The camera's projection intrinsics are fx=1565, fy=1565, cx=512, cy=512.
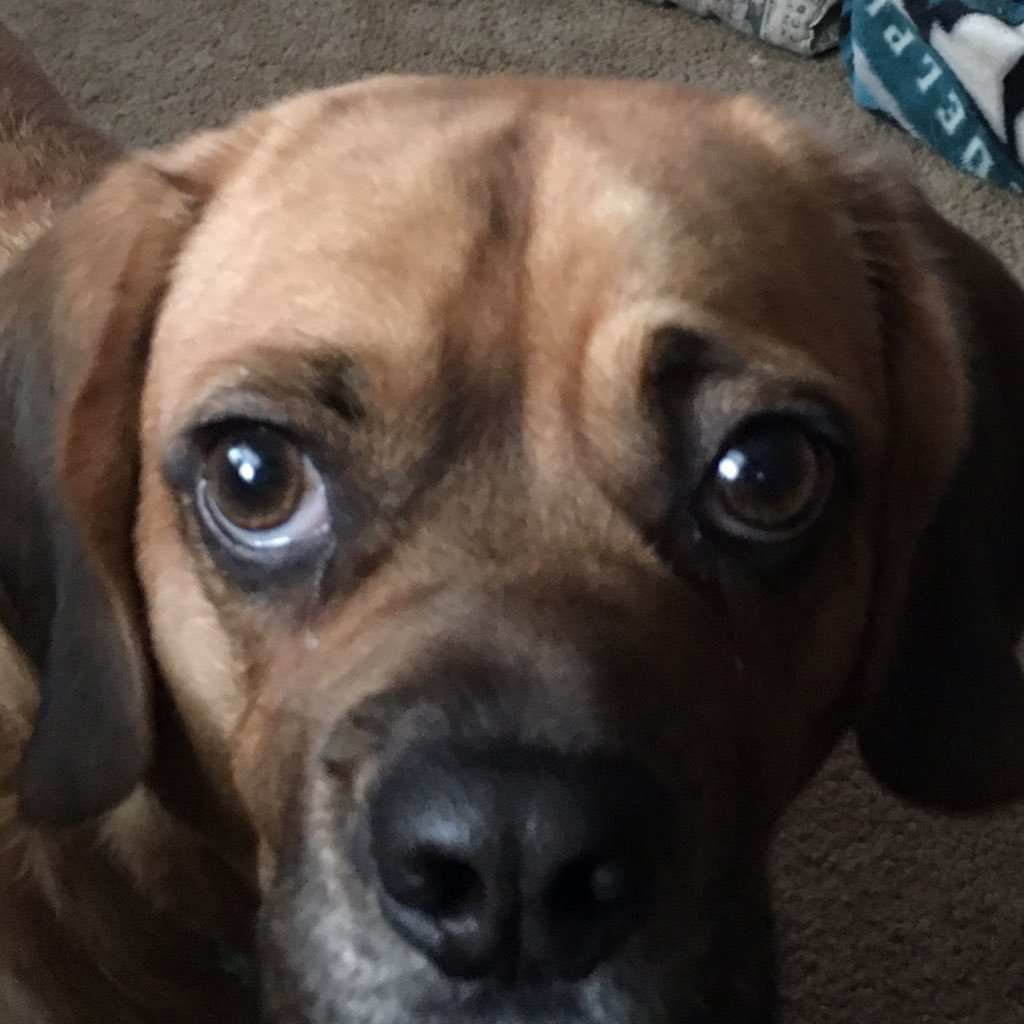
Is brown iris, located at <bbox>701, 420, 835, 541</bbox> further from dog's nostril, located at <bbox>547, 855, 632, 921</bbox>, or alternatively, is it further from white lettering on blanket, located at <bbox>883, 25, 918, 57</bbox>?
white lettering on blanket, located at <bbox>883, 25, 918, 57</bbox>

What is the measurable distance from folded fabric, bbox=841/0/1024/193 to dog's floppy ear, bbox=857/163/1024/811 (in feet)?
4.40

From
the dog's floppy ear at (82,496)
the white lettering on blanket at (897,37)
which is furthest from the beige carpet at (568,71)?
the dog's floppy ear at (82,496)

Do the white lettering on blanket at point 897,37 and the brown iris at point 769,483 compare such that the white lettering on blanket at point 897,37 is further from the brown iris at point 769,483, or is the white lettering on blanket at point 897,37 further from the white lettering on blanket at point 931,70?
the brown iris at point 769,483

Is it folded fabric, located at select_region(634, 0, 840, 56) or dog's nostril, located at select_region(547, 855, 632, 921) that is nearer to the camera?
dog's nostril, located at select_region(547, 855, 632, 921)

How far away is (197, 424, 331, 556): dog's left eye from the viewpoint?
1.24 metres

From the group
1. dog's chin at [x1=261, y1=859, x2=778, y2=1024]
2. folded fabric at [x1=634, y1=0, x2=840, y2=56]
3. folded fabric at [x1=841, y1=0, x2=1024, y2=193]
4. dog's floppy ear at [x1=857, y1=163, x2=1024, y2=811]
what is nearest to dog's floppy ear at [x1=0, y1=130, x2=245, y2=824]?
dog's chin at [x1=261, y1=859, x2=778, y2=1024]

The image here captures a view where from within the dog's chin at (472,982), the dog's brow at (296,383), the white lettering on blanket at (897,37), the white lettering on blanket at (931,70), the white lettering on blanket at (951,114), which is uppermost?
the dog's brow at (296,383)

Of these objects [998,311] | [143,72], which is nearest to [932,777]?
[998,311]

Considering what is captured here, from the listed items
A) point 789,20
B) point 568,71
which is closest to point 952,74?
point 789,20

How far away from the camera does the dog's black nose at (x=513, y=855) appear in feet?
3.36

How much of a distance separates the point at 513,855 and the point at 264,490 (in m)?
0.38

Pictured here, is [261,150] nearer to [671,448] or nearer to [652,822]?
[671,448]

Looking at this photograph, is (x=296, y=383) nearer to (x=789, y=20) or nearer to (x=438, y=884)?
(x=438, y=884)

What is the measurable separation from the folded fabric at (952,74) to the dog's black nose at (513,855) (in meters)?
2.06
